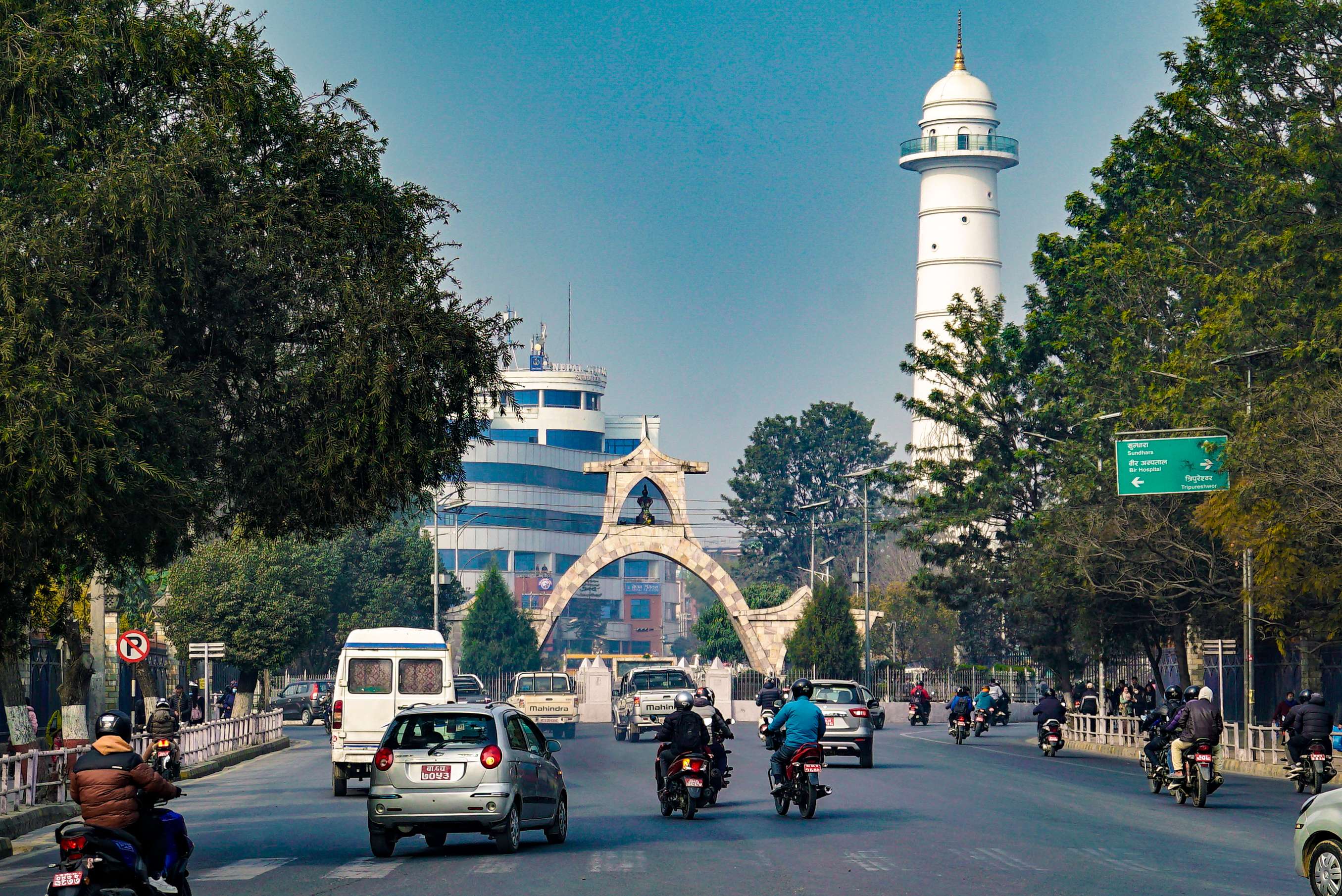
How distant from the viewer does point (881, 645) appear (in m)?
95.8

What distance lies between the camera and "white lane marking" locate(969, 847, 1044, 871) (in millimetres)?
15383

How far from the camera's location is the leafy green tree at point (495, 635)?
109 metres

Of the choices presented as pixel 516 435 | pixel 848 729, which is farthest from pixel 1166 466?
pixel 516 435

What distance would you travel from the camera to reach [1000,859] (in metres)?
16.1

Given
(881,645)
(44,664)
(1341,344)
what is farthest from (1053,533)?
(881,645)

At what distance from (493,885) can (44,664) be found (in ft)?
103

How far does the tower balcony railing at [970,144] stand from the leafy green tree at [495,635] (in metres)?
40.0

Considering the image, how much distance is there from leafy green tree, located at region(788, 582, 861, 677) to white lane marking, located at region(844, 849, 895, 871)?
60.6 metres

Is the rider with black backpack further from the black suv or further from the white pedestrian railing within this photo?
the black suv

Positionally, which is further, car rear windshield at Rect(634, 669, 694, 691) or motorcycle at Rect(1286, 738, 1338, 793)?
car rear windshield at Rect(634, 669, 694, 691)

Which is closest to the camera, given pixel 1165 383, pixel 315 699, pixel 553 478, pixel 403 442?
pixel 403 442

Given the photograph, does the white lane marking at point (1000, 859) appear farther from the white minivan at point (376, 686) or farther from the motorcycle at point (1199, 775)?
the white minivan at point (376, 686)

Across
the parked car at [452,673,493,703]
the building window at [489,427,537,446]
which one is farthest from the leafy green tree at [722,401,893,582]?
the parked car at [452,673,493,703]

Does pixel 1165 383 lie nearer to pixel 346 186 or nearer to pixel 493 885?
pixel 346 186
